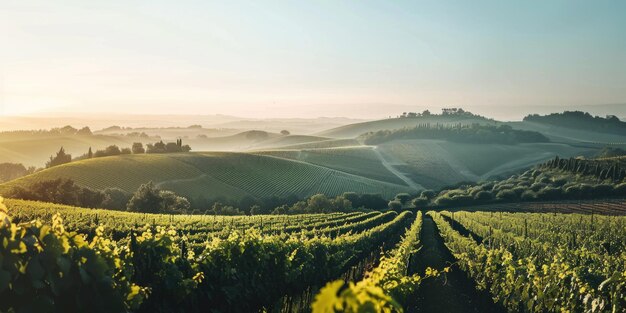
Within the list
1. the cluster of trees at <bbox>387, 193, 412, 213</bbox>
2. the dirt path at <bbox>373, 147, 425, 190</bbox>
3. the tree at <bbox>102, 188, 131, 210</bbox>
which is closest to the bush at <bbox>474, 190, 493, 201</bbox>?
the cluster of trees at <bbox>387, 193, 412, 213</bbox>

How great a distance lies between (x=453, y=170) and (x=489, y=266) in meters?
149

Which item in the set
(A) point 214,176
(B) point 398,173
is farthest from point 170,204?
(B) point 398,173

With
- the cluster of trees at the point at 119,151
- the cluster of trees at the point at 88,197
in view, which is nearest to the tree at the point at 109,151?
the cluster of trees at the point at 119,151

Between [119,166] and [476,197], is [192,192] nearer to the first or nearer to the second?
[119,166]

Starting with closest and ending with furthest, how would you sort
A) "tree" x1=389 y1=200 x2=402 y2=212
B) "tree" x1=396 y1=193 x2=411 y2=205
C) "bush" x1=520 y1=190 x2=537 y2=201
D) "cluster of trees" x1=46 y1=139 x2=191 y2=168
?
"bush" x1=520 y1=190 x2=537 y2=201 → "tree" x1=389 y1=200 x2=402 y2=212 → "tree" x1=396 y1=193 x2=411 y2=205 → "cluster of trees" x1=46 y1=139 x2=191 y2=168

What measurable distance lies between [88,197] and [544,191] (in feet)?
225

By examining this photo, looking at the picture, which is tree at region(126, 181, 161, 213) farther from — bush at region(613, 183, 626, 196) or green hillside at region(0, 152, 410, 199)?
bush at region(613, 183, 626, 196)

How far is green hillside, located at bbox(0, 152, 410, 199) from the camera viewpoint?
300 feet

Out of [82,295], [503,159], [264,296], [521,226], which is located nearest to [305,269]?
[264,296]

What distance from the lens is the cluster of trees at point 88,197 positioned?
74.2 m

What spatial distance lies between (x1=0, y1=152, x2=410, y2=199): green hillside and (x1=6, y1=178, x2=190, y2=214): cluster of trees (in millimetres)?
3222

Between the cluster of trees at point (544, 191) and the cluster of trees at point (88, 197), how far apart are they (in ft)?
146

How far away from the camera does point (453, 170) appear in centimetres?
16425

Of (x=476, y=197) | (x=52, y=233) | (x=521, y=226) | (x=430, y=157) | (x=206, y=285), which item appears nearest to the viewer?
(x=52, y=233)
